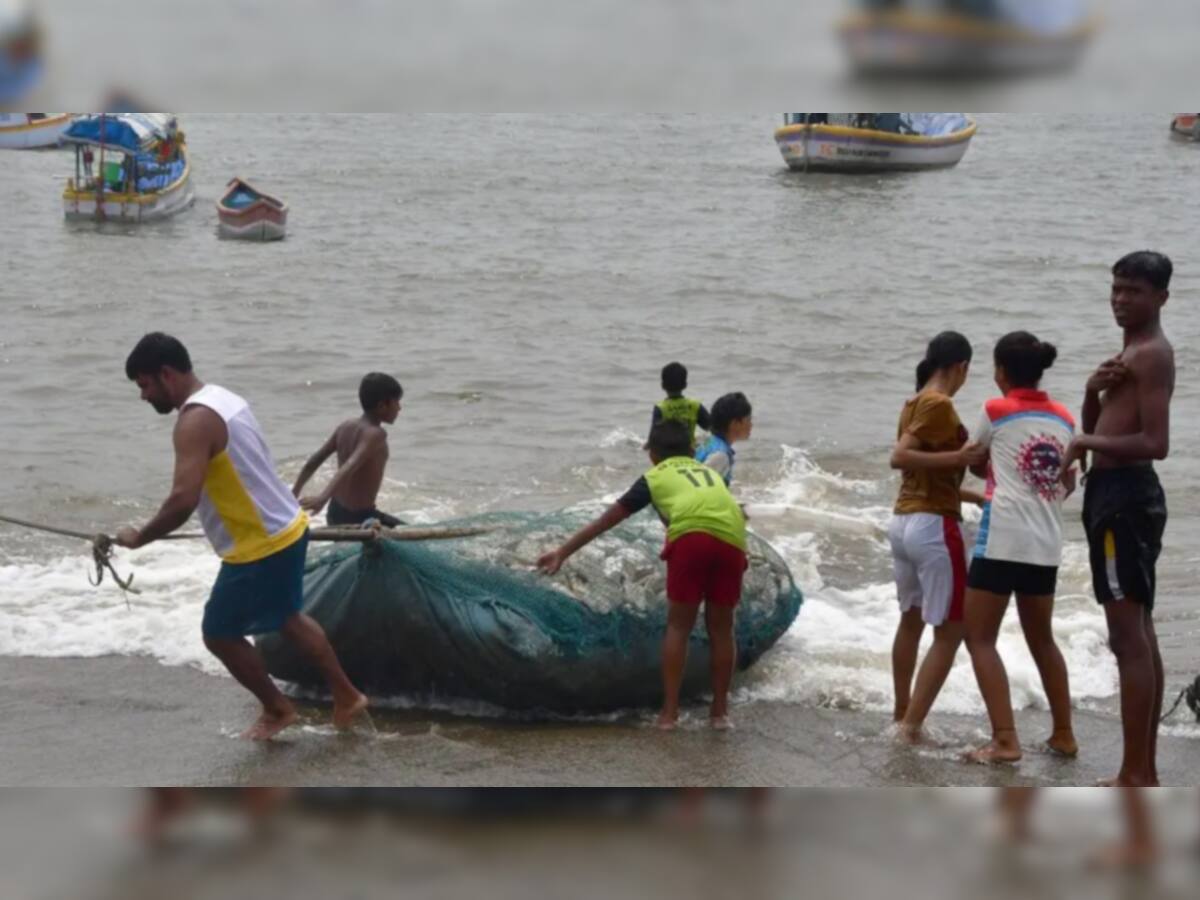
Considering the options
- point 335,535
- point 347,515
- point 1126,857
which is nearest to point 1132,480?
point 335,535

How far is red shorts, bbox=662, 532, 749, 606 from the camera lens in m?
5.80

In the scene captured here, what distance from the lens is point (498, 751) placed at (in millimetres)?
5668

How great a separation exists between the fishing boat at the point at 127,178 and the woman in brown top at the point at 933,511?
73.3ft

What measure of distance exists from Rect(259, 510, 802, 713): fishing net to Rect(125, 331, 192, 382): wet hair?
3.78 ft

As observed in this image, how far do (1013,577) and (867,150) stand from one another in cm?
2540

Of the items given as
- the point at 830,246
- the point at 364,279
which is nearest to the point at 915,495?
the point at 364,279

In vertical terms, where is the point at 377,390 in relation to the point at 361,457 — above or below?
above

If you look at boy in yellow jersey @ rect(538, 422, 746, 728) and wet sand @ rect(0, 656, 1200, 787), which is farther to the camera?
boy in yellow jersey @ rect(538, 422, 746, 728)

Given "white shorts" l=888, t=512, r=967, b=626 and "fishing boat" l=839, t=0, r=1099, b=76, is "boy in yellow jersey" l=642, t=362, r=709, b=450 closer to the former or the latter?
"white shorts" l=888, t=512, r=967, b=626

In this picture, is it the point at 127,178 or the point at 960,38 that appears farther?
the point at 127,178

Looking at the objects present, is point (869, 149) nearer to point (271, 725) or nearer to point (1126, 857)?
point (271, 725)

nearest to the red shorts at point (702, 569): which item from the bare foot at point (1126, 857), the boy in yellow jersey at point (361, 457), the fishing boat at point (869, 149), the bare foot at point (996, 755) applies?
the bare foot at point (996, 755)

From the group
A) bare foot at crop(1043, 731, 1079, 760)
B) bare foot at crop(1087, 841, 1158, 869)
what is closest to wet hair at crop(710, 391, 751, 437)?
bare foot at crop(1043, 731, 1079, 760)

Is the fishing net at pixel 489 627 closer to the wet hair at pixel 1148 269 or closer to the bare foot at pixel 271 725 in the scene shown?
the bare foot at pixel 271 725
